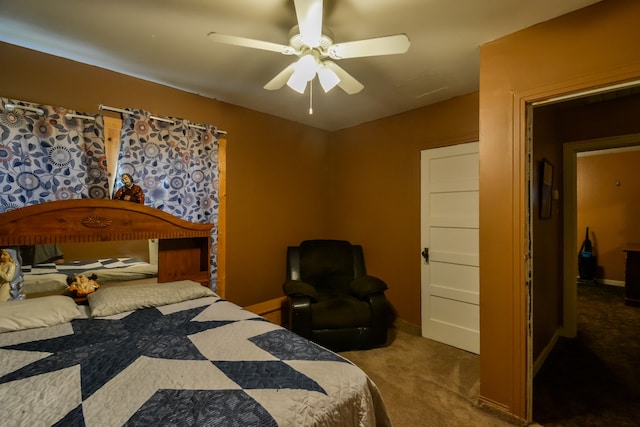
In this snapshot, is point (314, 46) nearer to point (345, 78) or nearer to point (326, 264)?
point (345, 78)

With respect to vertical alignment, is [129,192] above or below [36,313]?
above

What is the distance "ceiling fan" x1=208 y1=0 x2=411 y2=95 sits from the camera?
4.60ft

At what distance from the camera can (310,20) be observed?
1.40m

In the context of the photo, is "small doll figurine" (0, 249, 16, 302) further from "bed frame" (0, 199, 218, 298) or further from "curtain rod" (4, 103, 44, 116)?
"curtain rod" (4, 103, 44, 116)

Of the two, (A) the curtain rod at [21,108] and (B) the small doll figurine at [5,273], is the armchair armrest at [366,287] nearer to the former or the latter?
(B) the small doll figurine at [5,273]

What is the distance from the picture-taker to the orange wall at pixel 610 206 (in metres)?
5.05

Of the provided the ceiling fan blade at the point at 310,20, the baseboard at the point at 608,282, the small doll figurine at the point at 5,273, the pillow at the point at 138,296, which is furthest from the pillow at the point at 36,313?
the baseboard at the point at 608,282

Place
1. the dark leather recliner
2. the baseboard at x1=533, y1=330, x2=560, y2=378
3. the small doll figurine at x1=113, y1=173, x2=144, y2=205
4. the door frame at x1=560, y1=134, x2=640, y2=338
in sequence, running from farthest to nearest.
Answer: the door frame at x1=560, y1=134, x2=640, y2=338 < the dark leather recliner < the baseboard at x1=533, y1=330, x2=560, y2=378 < the small doll figurine at x1=113, y1=173, x2=144, y2=205

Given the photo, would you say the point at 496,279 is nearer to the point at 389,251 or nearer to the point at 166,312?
the point at 389,251

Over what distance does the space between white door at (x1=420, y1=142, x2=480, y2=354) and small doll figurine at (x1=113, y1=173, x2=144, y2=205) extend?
2.76 m

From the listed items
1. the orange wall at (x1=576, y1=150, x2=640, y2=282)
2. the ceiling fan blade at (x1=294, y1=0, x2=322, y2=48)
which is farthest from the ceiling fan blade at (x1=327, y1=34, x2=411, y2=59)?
the orange wall at (x1=576, y1=150, x2=640, y2=282)

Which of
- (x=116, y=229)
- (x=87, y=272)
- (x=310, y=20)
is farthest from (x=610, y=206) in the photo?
(x=87, y=272)

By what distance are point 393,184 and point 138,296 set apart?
9.07 feet

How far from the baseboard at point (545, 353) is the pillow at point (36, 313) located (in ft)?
11.5
